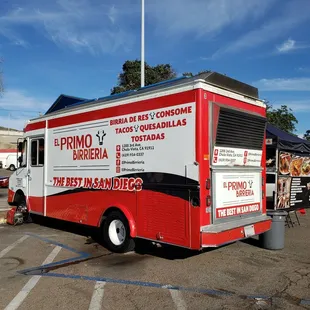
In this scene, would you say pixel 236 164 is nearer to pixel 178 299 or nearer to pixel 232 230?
pixel 232 230

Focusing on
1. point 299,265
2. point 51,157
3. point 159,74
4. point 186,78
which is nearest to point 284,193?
point 299,265

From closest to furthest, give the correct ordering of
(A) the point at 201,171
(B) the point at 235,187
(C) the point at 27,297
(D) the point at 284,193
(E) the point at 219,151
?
(C) the point at 27,297, (A) the point at 201,171, (E) the point at 219,151, (B) the point at 235,187, (D) the point at 284,193

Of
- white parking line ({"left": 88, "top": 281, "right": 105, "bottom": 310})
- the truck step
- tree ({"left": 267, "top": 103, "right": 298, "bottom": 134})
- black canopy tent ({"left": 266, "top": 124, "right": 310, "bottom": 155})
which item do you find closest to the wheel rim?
white parking line ({"left": 88, "top": 281, "right": 105, "bottom": 310})

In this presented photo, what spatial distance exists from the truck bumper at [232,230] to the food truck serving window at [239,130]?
136cm

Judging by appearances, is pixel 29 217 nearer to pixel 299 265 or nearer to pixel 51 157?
pixel 51 157

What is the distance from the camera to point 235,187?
6562 millimetres

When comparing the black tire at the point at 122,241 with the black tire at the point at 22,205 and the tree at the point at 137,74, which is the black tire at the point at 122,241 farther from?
the tree at the point at 137,74

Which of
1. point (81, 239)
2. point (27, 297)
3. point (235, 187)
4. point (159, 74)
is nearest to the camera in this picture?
point (27, 297)

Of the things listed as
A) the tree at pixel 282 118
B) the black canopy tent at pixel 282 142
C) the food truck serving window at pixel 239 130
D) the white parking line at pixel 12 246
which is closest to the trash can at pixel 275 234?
the food truck serving window at pixel 239 130

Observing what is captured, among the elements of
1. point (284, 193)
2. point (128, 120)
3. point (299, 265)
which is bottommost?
point (299, 265)

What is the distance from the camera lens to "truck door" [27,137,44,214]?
9.48m

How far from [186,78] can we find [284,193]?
5.70m

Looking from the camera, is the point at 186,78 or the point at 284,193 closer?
the point at 186,78

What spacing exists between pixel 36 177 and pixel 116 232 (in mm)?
3498
